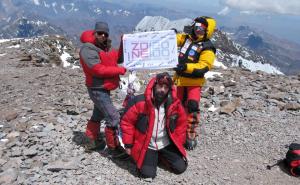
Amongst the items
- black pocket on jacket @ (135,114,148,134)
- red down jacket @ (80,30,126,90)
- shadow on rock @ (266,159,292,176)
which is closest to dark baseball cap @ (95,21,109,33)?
red down jacket @ (80,30,126,90)

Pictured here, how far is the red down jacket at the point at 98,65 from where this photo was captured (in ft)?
27.7

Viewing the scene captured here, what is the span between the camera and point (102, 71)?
8391 millimetres

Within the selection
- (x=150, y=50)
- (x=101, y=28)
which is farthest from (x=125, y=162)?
(x=101, y=28)

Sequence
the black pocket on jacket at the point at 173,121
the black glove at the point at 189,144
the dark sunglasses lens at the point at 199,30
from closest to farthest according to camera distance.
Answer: the black pocket on jacket at the point at 173,121
the dark sunglasses lens at the point at 199,30
the black glove at the point at 189,144

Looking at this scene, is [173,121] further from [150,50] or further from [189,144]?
[150,50]

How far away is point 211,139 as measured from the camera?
441 inches

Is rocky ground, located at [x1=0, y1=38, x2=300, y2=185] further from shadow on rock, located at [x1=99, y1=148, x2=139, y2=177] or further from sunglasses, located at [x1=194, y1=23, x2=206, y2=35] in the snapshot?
sunglasses, located at [x1=194, y1=23, x2=206, y2=35]

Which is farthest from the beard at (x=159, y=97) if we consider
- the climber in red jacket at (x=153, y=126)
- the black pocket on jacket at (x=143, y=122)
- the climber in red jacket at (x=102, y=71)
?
the climber in red jacket at (x=102, y=71)

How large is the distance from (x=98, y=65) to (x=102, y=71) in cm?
15

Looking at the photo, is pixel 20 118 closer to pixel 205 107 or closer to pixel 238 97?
pixel 205 107

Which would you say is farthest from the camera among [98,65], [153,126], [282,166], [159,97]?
[282,166]

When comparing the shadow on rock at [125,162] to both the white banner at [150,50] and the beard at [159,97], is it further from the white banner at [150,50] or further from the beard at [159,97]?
the white banner at [150,50]

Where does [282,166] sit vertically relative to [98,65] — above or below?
below

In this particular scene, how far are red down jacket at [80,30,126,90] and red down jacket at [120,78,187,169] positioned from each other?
0.70 metres
